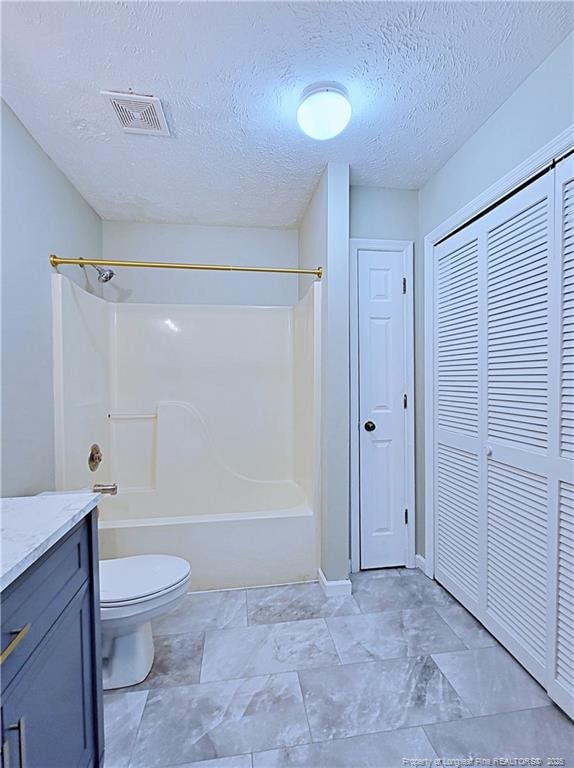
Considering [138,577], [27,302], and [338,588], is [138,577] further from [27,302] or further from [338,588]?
[27,302]

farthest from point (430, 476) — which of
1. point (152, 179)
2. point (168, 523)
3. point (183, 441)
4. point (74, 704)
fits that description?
point (152, 179)

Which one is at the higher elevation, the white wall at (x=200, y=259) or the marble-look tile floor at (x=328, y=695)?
the white wall at (x=200, y=259)

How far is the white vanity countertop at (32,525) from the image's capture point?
0.77 m

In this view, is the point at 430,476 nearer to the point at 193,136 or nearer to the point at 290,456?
the point at 290,456

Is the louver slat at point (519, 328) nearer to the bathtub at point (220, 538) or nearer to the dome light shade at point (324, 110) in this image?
the dome light shade at point (324, 110)

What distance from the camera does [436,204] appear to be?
2.25 m

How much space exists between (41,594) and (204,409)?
211 centimetres

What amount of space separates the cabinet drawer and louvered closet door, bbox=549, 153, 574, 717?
1616 millimetres

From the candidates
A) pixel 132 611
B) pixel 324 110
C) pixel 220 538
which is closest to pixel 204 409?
pixel 220 538

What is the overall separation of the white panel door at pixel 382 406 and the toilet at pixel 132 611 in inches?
49.2

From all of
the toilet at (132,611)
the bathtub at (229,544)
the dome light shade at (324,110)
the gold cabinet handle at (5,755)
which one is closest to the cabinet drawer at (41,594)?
the gold cabinet handle at (5,755)

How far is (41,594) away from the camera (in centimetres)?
88

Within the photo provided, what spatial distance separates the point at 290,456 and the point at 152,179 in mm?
2121

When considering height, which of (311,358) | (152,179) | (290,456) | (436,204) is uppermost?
(152,179)
